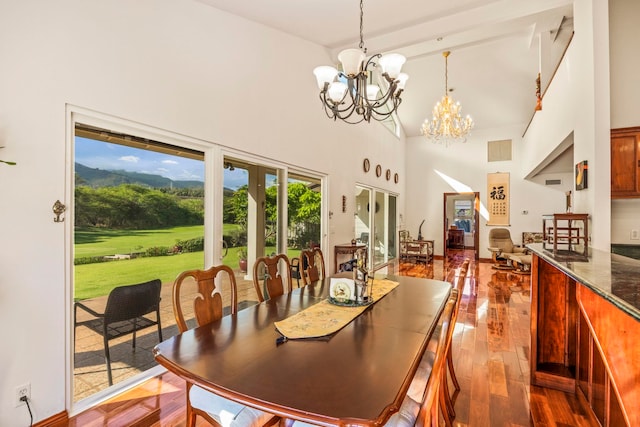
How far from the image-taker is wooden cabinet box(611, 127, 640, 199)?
3.03 meters

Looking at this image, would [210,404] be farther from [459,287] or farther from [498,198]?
[498,198]

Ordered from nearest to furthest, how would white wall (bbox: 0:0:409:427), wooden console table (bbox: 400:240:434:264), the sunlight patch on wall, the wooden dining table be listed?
the wooden dining table, white wall (bbox: 0:0:409:427), wooden console table (bbox: 400:240:434:264), the sunlight patch on wall

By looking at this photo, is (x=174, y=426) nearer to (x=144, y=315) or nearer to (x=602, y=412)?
(x=144, y=315)

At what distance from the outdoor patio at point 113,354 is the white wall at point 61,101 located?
0.69 ft

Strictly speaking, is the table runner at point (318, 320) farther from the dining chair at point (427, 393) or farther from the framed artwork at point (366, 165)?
the framed artwork at point (366, 165)

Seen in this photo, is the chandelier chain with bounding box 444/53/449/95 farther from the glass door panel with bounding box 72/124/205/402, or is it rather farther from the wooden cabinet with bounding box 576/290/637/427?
the glass door panel with bounding box 72/124/205/402

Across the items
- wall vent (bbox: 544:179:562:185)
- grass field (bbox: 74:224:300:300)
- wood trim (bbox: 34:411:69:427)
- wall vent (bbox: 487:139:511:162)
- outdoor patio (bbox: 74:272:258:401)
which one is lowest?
wood trim (bbox: 34:411:69:427)

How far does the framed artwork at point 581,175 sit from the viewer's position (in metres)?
3.23

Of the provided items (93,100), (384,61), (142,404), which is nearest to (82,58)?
(93,100)

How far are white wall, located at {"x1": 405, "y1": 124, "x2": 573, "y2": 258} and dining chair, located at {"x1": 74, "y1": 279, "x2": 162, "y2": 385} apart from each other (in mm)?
8458

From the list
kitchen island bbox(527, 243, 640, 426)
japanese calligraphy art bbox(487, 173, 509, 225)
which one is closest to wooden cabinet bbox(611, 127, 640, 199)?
kitchen island bbox(527, 243, 640, 426)

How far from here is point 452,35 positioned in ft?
15.5

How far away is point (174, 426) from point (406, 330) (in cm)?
155

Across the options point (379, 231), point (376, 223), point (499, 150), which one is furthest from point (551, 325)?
point (499, 150)
